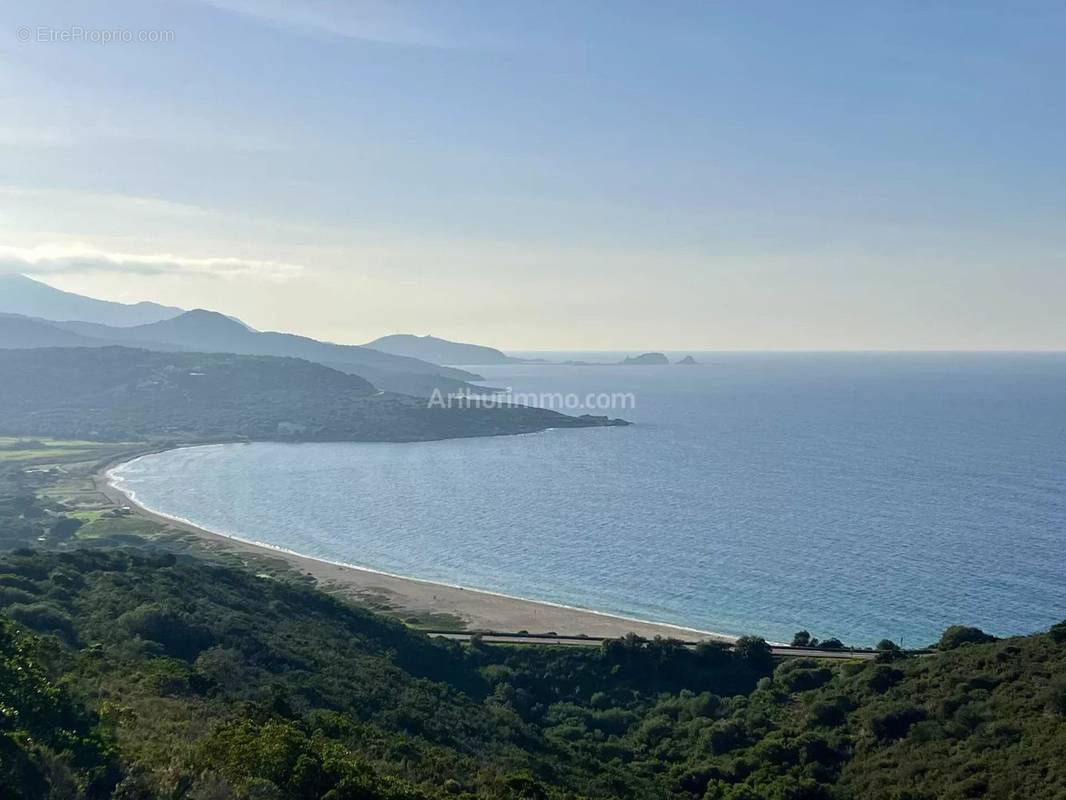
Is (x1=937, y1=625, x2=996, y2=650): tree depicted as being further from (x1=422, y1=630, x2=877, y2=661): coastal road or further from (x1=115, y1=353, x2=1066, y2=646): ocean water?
(x1=115, y1=353, x2=1066, y2=646): ocean water

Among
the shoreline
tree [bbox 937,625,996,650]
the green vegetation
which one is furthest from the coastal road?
tree [bbox 937,625,996,650]

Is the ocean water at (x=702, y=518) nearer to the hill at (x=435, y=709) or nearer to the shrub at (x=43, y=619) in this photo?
the hill at (x=435, y=709)

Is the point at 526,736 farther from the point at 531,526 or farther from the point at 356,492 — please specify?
the point at 356,492

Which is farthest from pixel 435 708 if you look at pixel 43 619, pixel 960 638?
pixel 960 638

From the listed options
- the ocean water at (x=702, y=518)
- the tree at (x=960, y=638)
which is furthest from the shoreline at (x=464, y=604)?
the tree at (x=960, y=638)

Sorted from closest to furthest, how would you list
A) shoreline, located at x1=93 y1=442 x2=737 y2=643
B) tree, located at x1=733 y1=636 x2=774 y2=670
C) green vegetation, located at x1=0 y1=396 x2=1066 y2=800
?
green vegetation, located at x1=0 y1=396 x2=1066 y2=800
tree, located at x1=733 y1=636 x2=774 y2=670
shoreline, located at x1=93 y1=442 x2=737 y2=643

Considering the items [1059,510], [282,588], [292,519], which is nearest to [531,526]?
[292,519]
